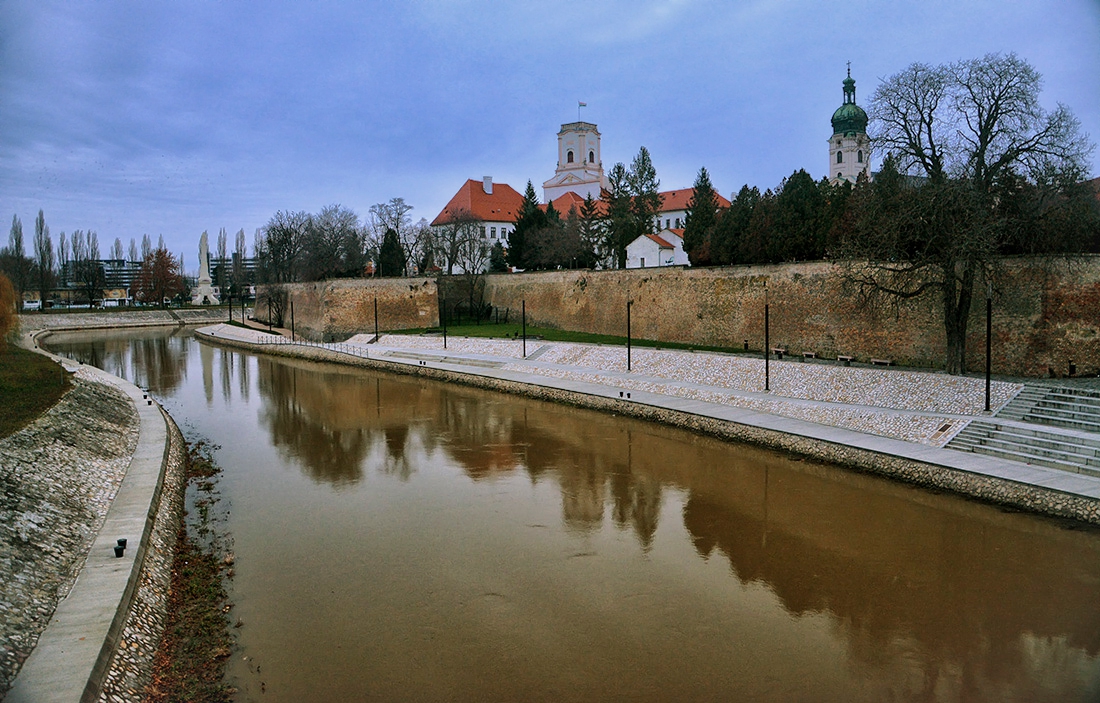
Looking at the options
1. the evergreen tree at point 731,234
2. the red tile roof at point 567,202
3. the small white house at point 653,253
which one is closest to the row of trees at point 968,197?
the evergreen tree at point 731,234

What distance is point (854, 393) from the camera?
14109 mm

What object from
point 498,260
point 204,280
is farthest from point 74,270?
point 498,260

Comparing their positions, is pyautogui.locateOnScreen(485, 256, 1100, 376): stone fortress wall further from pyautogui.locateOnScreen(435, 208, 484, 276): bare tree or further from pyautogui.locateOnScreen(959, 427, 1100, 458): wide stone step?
pyautogui.locateOnScreen(435, 208, 484, 276): bare tree

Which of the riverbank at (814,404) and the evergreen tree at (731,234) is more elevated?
the evergreen tree at (731,234)

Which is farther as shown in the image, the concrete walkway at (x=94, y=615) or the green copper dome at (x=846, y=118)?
the green copper dome at (x=846, y=118)

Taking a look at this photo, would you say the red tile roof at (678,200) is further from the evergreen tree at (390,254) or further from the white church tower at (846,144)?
the evergreen tree at (390,254)

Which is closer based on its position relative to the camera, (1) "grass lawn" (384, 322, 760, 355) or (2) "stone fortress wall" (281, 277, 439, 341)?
(1) "grass lawn" (384, 322, 760, 355)

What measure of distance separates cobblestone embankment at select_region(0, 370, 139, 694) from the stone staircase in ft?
39.0

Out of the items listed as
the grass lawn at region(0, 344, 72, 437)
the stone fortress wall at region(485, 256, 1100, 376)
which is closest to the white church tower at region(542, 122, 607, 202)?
the stone fortress wall at region(485, 256, 1100, 376)

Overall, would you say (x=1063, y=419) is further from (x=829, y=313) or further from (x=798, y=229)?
(x=798, y=229)

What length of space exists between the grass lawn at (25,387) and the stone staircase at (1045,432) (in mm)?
14424

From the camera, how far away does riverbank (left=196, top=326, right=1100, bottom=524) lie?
9.89 metres

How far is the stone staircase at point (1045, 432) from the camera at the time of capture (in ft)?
33.0

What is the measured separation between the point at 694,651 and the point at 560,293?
24.5 m
